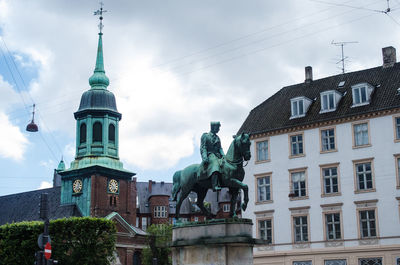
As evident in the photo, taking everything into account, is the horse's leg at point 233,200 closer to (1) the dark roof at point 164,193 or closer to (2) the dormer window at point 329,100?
(2) the dormer window at point 329,100

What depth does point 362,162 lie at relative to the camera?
4709 centimetres

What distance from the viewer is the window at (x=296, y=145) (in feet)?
166

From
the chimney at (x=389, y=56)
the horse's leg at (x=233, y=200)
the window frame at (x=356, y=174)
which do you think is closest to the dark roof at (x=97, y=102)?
the chimney at (x=389, y=56)

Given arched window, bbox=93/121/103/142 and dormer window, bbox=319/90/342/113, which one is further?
arched window, bbox=93/121/103/142

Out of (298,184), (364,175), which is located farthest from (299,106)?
(364,175)

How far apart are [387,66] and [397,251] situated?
15.5 m

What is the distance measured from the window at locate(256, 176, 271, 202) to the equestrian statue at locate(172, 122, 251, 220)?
26866 mm

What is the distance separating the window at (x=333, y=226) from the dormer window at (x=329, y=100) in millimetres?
8617

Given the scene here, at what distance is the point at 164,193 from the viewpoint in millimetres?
114625

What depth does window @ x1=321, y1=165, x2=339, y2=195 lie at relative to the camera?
48.0 metres

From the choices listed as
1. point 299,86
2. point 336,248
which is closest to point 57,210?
point 299,86

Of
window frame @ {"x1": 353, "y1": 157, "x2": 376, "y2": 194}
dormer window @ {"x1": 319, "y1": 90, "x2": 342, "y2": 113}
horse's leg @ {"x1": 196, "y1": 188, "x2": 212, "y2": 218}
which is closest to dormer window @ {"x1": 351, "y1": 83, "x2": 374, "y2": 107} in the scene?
dormer window @ {"x1": 319, "y1": 90, "x2": 342, "y2": 113}

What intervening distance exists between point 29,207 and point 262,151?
47.5m

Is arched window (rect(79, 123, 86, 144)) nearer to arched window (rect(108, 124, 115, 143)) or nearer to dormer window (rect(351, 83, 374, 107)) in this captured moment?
arched window (rect(108, 124, 115, 143))
